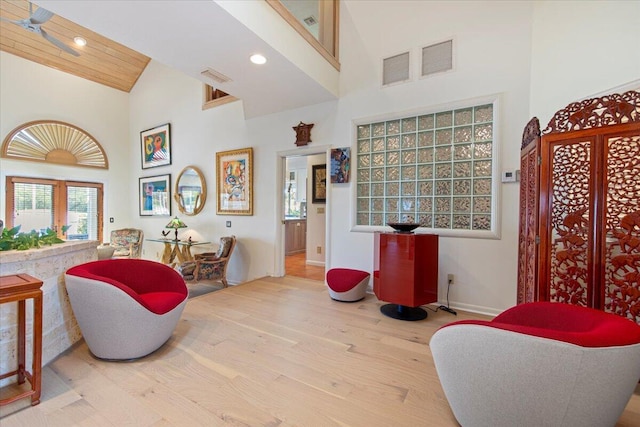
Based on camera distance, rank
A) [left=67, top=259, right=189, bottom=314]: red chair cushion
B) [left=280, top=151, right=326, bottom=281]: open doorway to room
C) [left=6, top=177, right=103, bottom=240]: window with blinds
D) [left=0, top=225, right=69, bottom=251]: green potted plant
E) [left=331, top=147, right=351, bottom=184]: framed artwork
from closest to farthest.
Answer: [left=0, top=225, right=69, bottom=251]: green potted plant
[left=67, top=259, right=189, bottom=314]: red chair cushion
[left=331, top=147, right=351, bottom=184]: framed artwork
[left=280, top=151, right=326, bottom=281]: open doorway to room
[left=6, top=177, right=103, bottom=240]: window with blinds

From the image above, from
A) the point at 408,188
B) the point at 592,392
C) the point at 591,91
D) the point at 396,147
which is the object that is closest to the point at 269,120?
the point at 396,147

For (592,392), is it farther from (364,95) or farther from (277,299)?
(364,95)

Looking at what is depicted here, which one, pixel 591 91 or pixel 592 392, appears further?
pixel 591 91

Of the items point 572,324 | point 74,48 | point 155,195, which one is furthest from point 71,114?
point 572,324

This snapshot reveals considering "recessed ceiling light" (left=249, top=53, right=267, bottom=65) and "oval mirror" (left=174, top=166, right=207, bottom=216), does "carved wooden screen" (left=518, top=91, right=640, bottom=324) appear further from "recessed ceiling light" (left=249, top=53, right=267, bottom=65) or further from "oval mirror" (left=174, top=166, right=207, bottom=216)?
"oval mirror" (left=174, top=166, right=207, bottom=216)

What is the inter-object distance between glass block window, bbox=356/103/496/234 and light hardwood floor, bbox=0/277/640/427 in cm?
134

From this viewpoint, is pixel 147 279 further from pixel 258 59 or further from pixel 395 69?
pixel 395 69

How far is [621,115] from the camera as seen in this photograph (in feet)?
5.88

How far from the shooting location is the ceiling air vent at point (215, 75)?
3.43 m

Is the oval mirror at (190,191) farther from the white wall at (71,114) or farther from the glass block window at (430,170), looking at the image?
the glass block window at (430,170)

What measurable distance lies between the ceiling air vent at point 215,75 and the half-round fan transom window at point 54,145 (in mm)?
4711

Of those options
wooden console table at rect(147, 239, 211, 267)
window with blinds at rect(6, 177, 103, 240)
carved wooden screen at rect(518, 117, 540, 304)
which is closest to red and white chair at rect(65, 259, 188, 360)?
carved wooden screen at rect(518, 117, 540, 304)

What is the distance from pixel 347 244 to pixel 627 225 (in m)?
2.78

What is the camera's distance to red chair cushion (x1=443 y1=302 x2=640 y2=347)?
117 centimetres
